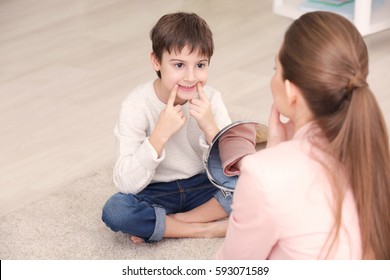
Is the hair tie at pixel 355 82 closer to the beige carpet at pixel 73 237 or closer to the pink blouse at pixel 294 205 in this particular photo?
the pink blouse at pixel 294 205

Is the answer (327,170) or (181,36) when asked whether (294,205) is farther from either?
(181,36)

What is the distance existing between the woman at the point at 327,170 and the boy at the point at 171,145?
642 millimetres

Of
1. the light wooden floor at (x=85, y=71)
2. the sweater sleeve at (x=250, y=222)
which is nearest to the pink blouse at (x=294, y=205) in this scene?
the sweater sleeve at (x=250, y=222)

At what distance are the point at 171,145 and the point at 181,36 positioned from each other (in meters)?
0.28

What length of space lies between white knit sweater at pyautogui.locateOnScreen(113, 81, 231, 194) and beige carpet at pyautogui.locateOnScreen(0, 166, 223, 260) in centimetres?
14

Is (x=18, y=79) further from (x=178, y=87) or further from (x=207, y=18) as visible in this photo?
(x=178, y=87)

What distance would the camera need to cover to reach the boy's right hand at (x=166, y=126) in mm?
1846

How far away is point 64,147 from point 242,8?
1548 mm

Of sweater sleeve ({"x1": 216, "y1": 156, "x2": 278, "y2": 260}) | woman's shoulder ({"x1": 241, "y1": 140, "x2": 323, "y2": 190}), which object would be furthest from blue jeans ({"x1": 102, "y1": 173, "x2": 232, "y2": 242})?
woman's shoulder ({"x1": 241, "y1": 140, "x2": 323, "y2": 190})

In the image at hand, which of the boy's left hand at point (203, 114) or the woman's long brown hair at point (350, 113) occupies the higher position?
the woman's long brown hair at point (350, 113)

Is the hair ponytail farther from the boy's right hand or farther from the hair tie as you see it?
the boy's right hand

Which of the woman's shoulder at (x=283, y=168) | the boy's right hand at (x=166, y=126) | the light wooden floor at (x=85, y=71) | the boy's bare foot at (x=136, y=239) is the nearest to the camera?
the woman's shoulder at (x=283, y=168)

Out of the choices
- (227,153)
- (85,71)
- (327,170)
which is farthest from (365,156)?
(85,71)

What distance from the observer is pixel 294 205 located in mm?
1197
